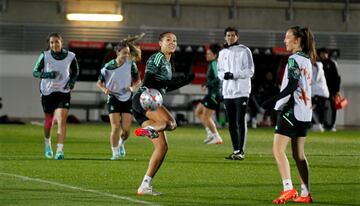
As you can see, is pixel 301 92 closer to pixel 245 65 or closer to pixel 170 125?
pixel 170 125

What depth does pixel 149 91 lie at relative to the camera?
13.1 metres

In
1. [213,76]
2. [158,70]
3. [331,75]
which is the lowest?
[331,75]

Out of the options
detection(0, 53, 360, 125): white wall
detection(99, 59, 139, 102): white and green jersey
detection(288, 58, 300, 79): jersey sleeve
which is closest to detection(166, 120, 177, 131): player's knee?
detection(288, 58, 300, 79): jersey sleeve

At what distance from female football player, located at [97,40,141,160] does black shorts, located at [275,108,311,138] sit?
7.26 m

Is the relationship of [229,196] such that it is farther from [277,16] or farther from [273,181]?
[277,16]

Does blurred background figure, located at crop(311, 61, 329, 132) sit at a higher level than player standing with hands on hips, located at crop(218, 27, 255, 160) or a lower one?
lower

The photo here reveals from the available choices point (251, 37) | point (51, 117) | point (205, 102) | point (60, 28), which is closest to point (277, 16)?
point (251, 37)

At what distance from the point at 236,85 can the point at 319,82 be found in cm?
1205

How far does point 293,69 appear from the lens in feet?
40.9

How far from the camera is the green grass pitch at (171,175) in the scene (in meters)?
12.8

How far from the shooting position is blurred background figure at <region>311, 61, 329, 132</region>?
3105 centimetres

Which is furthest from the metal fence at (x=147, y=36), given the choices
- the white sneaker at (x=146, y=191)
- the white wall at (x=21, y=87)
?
the white sneaker at (x=146, y=191)

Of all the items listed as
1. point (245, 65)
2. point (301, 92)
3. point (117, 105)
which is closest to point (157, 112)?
point (301, 92)

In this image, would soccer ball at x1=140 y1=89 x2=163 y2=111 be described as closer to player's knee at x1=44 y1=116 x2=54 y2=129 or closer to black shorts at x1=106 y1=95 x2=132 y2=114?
black shorts at x1=106 y1=95 x2=132 y2=114
